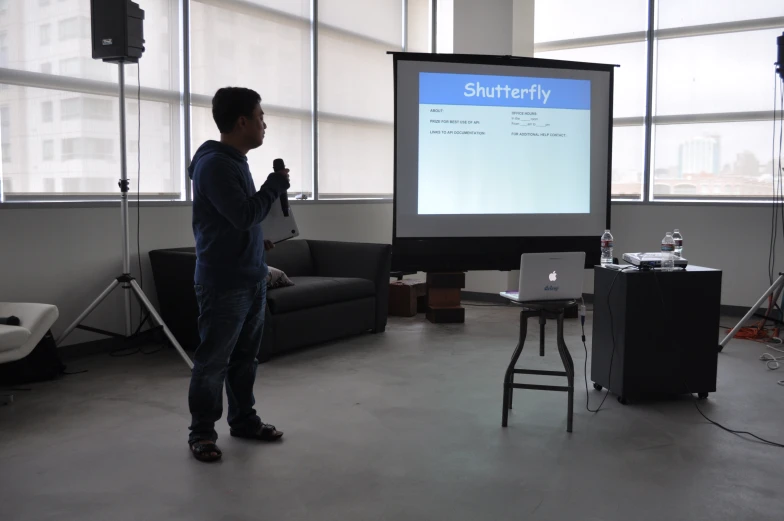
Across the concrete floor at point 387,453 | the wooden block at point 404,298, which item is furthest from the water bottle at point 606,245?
the wooden block at point 404,298

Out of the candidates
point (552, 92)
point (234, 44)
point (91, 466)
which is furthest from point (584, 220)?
point (91, 466)

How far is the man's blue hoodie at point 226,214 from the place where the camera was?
2.68 metres

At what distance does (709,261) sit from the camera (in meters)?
6.64

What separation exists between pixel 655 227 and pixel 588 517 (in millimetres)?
4950

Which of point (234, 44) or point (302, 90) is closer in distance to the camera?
point (234, 44)

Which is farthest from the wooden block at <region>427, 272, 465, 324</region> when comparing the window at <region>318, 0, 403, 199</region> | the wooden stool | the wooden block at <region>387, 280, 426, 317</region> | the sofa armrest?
the wooden stool

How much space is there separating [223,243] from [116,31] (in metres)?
2.06

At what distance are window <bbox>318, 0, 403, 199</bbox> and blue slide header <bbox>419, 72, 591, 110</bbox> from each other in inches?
58.5

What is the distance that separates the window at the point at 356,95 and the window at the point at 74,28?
7.44 feet

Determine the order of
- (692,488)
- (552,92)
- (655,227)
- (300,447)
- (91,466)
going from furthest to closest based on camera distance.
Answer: (655,227) < (552,92) < (300,447) < (91,466) < (692,488)

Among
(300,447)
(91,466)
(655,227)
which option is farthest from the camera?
(655,227)

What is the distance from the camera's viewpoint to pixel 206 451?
9.41 ft

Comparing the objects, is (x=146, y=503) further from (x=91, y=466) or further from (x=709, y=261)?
(x=709, y=261)

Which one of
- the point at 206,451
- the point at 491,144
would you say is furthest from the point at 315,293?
the point at 206,451
